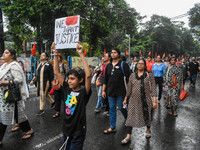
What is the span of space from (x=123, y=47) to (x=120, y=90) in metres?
36.2

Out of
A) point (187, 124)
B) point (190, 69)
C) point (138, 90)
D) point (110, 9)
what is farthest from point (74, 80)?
point (110, 9)

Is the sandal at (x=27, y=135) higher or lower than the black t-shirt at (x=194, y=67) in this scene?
lower

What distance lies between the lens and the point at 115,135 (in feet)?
12.3

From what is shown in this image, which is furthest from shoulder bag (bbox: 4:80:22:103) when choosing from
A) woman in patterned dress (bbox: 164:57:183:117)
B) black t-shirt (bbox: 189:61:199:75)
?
black t-shirt (bbox: 189:61:199:75)

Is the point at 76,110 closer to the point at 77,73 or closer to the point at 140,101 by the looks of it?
the point at 77,73

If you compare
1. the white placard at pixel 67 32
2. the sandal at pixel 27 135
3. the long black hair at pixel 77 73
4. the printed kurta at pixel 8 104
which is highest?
the white placard at pixel 67 32

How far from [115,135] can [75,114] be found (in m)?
1.86

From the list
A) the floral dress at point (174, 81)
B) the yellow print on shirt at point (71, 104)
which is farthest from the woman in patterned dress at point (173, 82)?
the yellow print on shirt at point (71, 104)

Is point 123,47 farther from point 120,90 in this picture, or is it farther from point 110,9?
point 120,90

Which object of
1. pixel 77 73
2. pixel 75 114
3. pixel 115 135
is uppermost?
pixel 77 73

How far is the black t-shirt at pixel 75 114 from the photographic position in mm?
2168

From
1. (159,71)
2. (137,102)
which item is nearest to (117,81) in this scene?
(137,102)

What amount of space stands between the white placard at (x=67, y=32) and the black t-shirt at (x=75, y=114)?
1277 millimetres

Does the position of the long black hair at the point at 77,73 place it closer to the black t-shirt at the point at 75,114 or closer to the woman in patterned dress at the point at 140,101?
the black t-shirt at the point at 75,114
